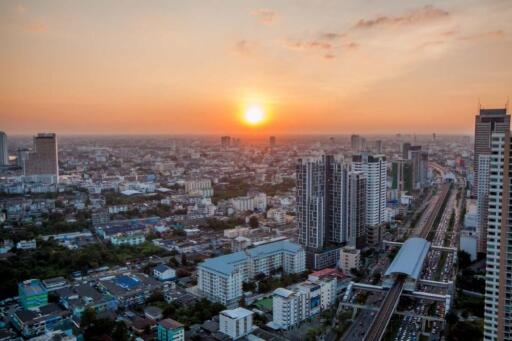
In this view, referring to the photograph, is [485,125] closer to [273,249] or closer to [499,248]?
[273,249]

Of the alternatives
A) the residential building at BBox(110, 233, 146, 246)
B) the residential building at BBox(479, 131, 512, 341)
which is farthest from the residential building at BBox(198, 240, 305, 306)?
the residential building at BBox(479, 131, 512, 341)

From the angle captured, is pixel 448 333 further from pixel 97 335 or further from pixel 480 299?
pixel 97 335

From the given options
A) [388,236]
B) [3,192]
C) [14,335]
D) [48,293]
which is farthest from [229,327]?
[3,192]

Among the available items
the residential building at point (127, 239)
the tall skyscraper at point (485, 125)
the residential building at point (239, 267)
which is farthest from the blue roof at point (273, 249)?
the tall skyscraper at point (485, 125)

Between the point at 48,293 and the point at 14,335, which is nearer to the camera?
the point at 14,335

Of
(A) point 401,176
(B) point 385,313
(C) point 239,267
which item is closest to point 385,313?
(B) point 385,313

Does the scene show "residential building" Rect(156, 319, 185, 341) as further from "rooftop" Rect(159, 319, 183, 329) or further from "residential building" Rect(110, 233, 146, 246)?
"residential building" Rect(110, 233, 146, 246)
